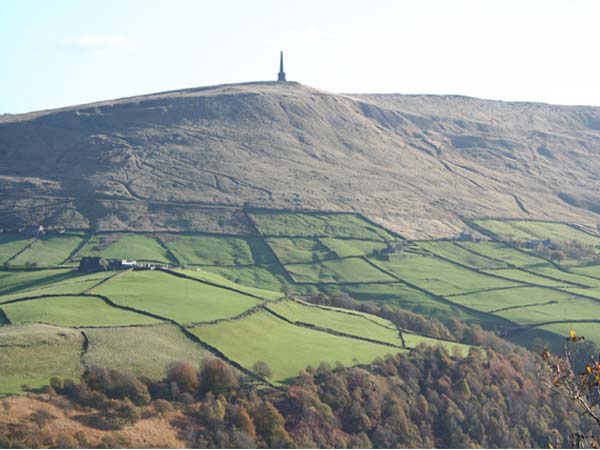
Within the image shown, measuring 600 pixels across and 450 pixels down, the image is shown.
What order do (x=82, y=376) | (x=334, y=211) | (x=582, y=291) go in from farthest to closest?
(x=334, y=211), (x=582, y=291), (x=82, y=376)

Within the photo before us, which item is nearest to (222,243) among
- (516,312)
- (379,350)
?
(516,312)

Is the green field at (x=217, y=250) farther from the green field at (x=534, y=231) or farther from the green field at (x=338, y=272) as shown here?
the green field at (x=534, y=231)

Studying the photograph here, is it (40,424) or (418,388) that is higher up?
(40,424)

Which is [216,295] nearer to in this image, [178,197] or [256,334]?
[256,334]

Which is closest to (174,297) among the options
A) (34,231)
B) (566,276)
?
(34,231)

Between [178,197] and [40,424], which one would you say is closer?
[40,424]

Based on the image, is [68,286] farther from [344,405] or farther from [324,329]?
[344,405]
